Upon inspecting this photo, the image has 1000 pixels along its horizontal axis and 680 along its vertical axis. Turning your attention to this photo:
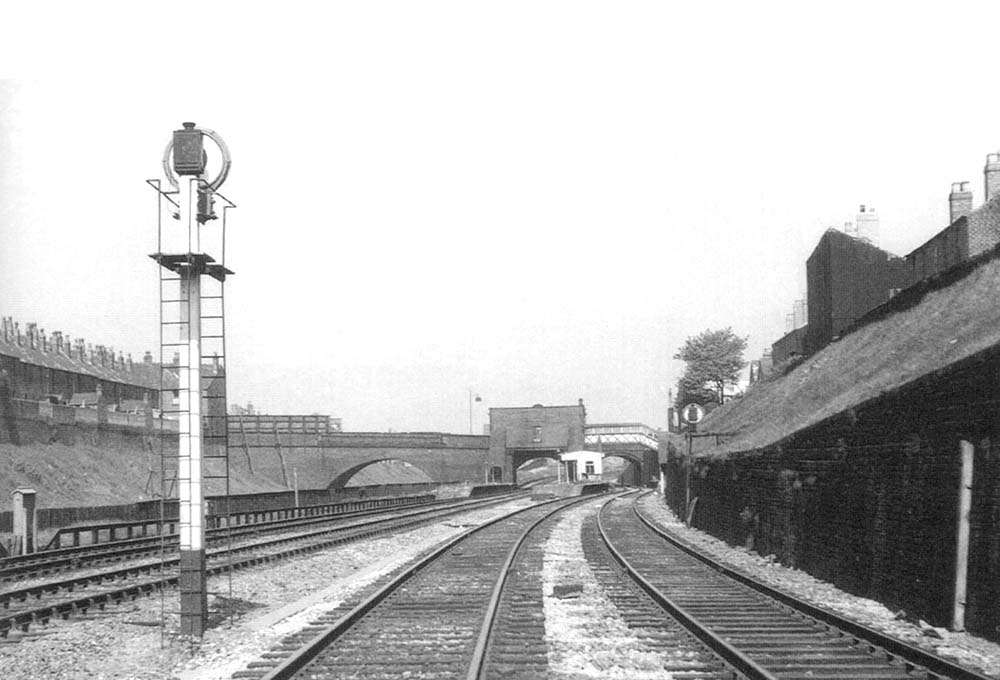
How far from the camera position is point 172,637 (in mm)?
10742

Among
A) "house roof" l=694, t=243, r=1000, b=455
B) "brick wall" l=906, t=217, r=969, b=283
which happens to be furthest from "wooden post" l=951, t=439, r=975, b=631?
"brick wall" l=906, t=217, r=969, b=283

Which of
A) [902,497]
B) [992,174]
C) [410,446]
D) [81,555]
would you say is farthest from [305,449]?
[902,497]

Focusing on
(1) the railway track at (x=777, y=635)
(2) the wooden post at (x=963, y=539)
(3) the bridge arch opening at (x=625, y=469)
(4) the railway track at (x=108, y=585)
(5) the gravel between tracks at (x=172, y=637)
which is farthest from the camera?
(3) the bridge arch opening at (x=625, y=469)

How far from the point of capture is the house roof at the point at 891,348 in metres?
15.2

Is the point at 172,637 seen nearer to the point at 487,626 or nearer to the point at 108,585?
the point at 487,626

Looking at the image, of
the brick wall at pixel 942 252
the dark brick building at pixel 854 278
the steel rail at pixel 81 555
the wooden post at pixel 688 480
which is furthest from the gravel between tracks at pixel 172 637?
the dark brick building at pixel 854 278

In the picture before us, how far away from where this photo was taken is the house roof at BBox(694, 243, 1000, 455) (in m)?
15.2

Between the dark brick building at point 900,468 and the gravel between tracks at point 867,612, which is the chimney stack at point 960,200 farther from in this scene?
the gravel between tracks at point 867,612

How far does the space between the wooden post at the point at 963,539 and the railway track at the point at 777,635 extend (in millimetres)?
1211

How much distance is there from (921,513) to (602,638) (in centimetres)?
395

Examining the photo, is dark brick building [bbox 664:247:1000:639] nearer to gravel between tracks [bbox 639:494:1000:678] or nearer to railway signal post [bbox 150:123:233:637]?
gravel between tracks [bbox 639:494:1000:678]

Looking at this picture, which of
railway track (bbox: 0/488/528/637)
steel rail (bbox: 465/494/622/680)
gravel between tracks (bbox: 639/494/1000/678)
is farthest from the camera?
railway track (bbox: 0/488/528/637)

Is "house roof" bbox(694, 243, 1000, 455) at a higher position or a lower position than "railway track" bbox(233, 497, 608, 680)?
higher

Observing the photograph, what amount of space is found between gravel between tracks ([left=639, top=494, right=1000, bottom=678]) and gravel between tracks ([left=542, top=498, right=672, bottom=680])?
2556mm
